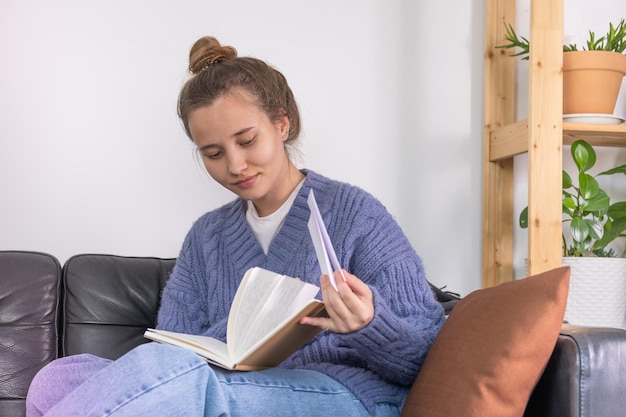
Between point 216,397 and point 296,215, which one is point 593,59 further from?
point 216,397

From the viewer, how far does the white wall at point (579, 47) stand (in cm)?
233

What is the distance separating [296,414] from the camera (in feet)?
4.00

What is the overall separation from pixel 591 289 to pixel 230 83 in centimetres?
110

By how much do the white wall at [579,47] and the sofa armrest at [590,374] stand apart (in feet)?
3.78

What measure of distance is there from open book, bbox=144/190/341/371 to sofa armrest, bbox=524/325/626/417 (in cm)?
36

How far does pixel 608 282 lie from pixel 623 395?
99 cm

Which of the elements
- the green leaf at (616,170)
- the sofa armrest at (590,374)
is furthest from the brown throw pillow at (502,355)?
the green leaf at (616,170)

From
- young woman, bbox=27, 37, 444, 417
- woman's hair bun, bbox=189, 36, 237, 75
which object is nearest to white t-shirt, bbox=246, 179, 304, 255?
young woman, bbox=27, 37, 444, 417

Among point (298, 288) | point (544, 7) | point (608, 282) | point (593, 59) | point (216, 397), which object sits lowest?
point (608, 282)

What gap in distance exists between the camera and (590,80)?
6.95 ft

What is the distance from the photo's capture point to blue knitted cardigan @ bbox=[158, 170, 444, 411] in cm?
131

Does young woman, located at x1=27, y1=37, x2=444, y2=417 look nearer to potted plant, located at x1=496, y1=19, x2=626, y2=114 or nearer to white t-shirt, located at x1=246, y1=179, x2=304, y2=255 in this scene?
white t-shirt, located at x1=246, y1=179, x2=304, y2=255

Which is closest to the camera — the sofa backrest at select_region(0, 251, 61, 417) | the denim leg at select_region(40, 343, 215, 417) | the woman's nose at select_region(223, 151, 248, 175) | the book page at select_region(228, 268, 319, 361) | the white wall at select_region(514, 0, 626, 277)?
the denim leg at select_region(40, 343, 215, 417)

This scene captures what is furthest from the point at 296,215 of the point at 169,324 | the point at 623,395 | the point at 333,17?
the point at 333,17
